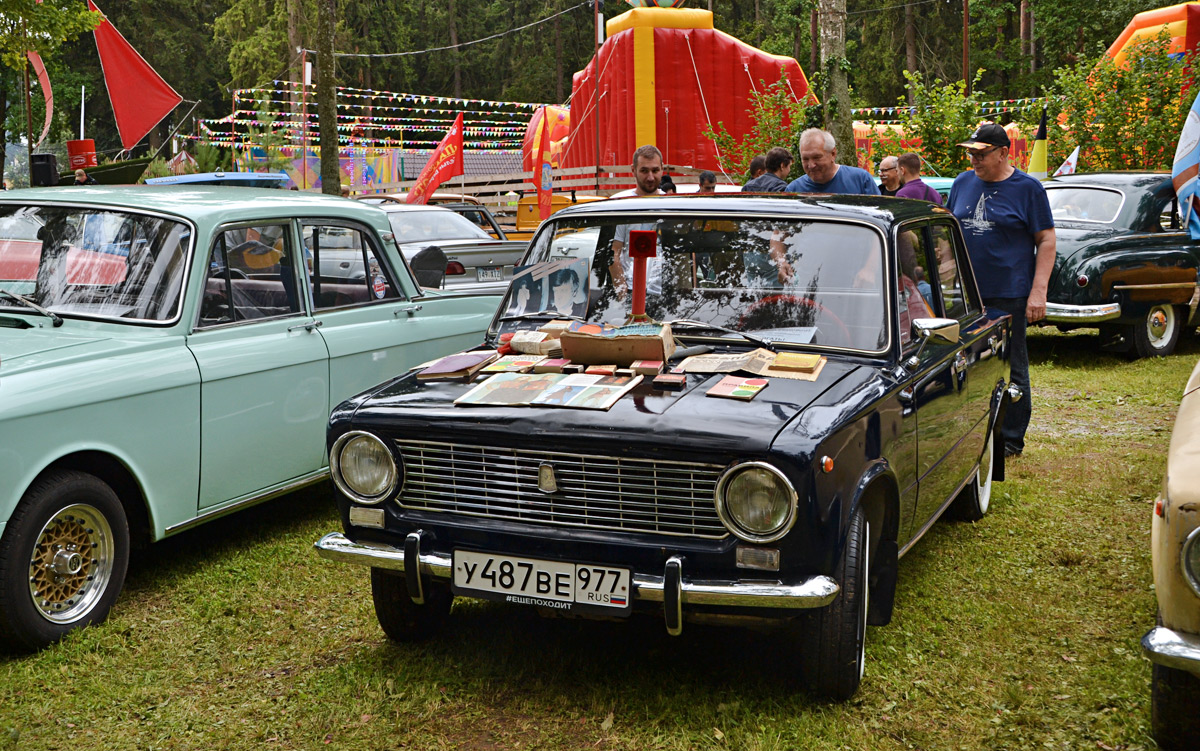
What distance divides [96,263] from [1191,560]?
450 cm

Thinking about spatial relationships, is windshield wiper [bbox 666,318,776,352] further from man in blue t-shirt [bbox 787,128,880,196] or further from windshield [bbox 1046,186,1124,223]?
windshield [bbox 1046,186,1124,223]

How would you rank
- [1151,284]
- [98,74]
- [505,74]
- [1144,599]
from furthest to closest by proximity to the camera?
1. [505,74]
2. [98,74]
3. [1151,284]
4. [1144,599]

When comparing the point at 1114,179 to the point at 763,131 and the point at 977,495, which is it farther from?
the point at 763,131

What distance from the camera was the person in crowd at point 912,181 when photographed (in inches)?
396

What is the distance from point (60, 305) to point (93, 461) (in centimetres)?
89

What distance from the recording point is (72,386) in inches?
164

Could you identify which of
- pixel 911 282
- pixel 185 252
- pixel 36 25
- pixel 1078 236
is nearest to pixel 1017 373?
pixel 911 282

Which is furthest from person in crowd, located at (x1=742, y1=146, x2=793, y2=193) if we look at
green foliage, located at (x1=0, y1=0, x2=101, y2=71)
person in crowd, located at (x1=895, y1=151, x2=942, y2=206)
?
green foliage, located at (x1=0, y1=0, x2=101, y2=71)

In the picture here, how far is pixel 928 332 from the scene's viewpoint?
423 cm

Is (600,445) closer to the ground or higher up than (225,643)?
higher up

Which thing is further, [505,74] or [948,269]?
[505,74]

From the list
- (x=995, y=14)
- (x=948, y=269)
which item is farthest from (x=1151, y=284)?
(x=995, y=14)

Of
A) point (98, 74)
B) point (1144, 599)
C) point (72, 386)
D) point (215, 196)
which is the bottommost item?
point (1144, 599)

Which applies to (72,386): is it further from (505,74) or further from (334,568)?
(505,74)
